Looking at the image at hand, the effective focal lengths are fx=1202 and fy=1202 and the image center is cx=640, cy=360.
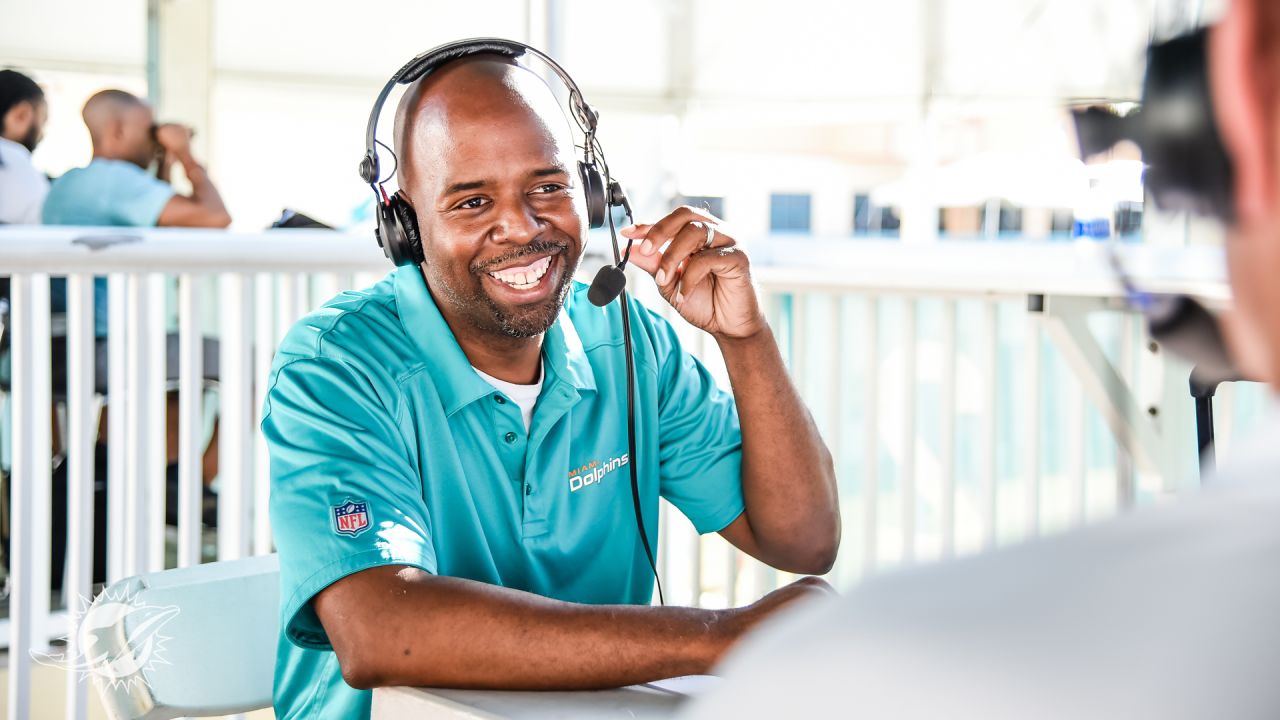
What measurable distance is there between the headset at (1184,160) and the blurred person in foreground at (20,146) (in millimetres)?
3506

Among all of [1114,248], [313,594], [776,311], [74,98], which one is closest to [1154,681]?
[1114,248]

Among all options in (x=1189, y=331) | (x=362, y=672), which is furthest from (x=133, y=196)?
(x=1189, y=331)

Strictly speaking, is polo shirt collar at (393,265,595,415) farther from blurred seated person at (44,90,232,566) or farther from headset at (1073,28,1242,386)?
blurred seated person at (44,90,232,566)

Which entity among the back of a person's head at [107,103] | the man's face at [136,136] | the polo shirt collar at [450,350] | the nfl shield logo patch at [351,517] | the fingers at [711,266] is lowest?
the nfl shield logo patch at [351,517]

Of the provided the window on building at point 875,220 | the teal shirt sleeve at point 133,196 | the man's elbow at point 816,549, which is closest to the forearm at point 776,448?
the man's elbow at point 816,549

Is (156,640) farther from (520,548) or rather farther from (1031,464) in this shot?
(1031,464)

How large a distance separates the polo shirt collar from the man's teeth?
69 mm

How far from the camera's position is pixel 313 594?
114cm

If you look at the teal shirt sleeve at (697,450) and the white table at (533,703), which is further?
the teal shirt sleeve at (697,450)

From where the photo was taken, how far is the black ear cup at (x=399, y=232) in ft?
5.21

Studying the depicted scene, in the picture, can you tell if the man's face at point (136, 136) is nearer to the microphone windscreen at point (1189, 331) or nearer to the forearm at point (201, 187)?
the forearm at point (201, 187)

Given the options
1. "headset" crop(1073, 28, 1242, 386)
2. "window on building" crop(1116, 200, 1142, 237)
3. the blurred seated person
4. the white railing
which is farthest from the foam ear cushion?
the blurred seated person

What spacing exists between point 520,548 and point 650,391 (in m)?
0.31

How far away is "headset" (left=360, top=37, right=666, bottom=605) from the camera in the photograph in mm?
1502
